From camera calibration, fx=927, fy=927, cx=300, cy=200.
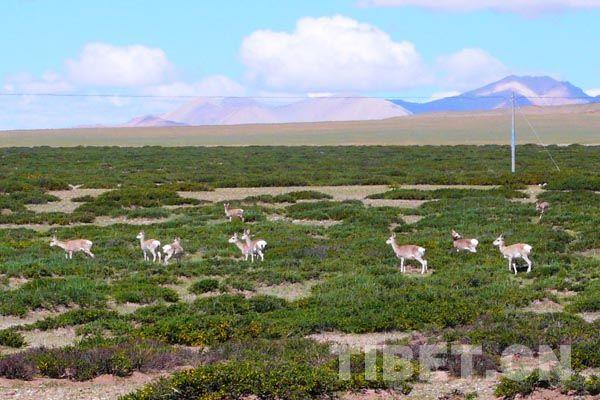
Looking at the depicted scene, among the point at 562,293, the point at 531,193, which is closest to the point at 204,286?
the point at 562,293

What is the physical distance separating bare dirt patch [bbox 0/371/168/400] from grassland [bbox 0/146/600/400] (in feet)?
0.56

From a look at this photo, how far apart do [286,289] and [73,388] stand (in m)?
7.93

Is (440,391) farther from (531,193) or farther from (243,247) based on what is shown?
(531,193)

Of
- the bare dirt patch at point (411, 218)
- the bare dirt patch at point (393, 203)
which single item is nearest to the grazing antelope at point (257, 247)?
the bare dirt patch at point (411, 218)

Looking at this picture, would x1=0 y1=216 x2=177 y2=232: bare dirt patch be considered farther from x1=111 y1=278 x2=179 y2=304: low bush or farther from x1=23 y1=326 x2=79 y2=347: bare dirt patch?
x1=23 y1=326 x2=79 y2=347: bare dirt patch

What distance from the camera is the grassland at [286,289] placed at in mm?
12492

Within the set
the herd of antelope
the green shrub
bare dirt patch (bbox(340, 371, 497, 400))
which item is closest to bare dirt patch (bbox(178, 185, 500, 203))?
the herd of antelope

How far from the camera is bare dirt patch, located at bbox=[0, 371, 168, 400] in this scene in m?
11.5

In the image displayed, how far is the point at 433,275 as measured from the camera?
2011 cm

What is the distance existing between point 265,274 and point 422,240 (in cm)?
588

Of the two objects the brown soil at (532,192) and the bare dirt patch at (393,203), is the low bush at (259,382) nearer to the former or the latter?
the bare dirt patch at (393,203)

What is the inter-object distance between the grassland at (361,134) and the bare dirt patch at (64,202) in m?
79.6

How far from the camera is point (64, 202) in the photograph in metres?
38.0

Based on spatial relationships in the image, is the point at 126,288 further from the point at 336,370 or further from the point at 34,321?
the point at 336,370
